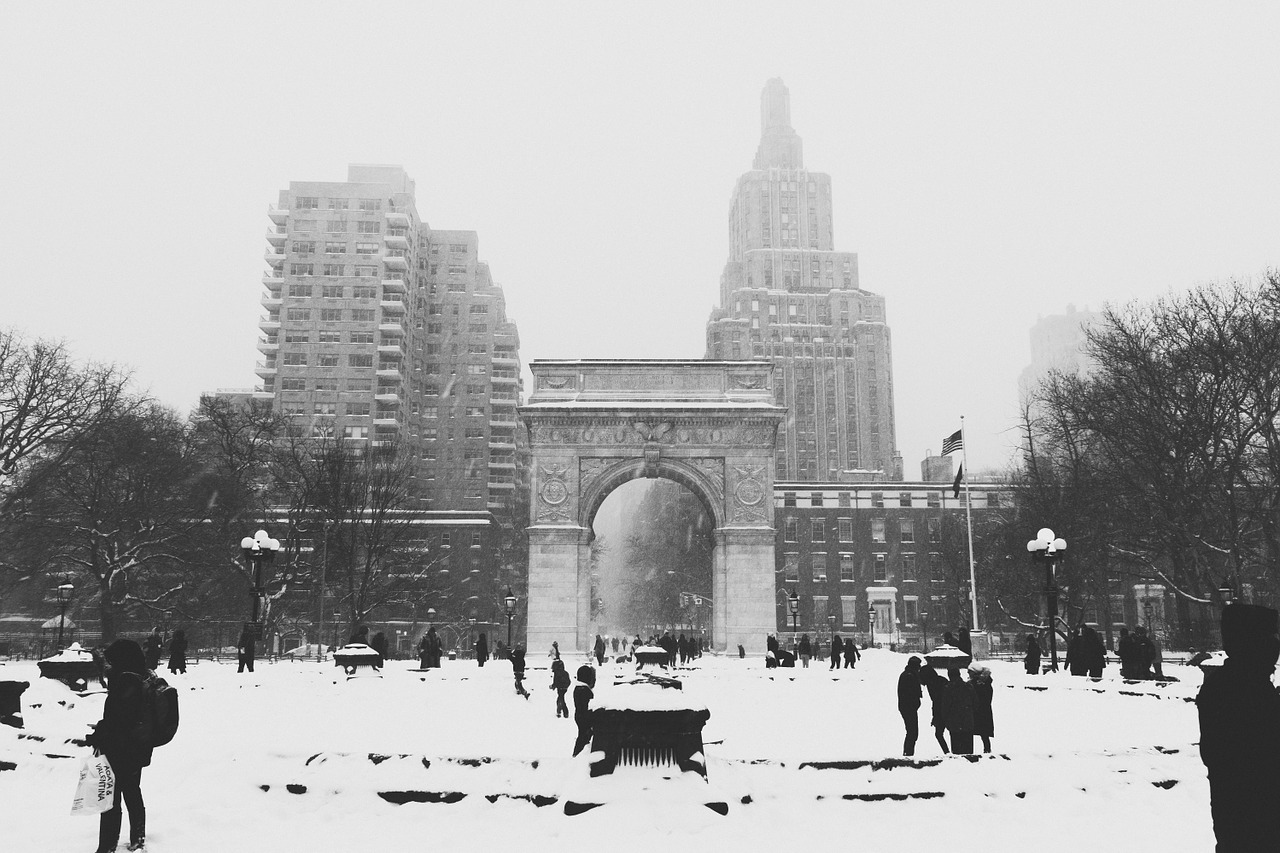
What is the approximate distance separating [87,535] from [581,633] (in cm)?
1960

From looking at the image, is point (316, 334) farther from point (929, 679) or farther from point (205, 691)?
point (929, 679)

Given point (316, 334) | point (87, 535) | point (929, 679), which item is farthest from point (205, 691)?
point (316, 334)

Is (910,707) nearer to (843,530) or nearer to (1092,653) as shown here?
(1092,653)

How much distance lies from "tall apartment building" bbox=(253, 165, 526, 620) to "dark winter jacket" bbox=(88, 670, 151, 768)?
68385 mm

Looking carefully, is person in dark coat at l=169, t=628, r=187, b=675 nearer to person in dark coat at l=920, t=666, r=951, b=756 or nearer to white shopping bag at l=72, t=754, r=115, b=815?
white shopping bag at l=72, t=754, r=115, b=815

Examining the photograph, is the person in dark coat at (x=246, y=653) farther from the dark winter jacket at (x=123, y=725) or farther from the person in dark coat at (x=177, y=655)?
the dark winter jacket at (x=123, y=725)

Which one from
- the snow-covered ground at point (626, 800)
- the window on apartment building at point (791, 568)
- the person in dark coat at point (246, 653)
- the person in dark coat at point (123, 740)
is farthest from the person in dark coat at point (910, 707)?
the window on apartment building at point (791, 568)

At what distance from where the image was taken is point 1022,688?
2192 centimetres

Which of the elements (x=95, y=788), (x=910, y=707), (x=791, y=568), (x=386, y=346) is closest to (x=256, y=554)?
(x=910, y=707)

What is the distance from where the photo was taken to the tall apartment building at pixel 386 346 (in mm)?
83250

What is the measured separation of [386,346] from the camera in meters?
84.7

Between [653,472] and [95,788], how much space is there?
34.9 metres

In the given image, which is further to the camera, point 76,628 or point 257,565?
point 76,628

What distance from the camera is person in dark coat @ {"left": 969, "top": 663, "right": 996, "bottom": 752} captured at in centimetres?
1236
